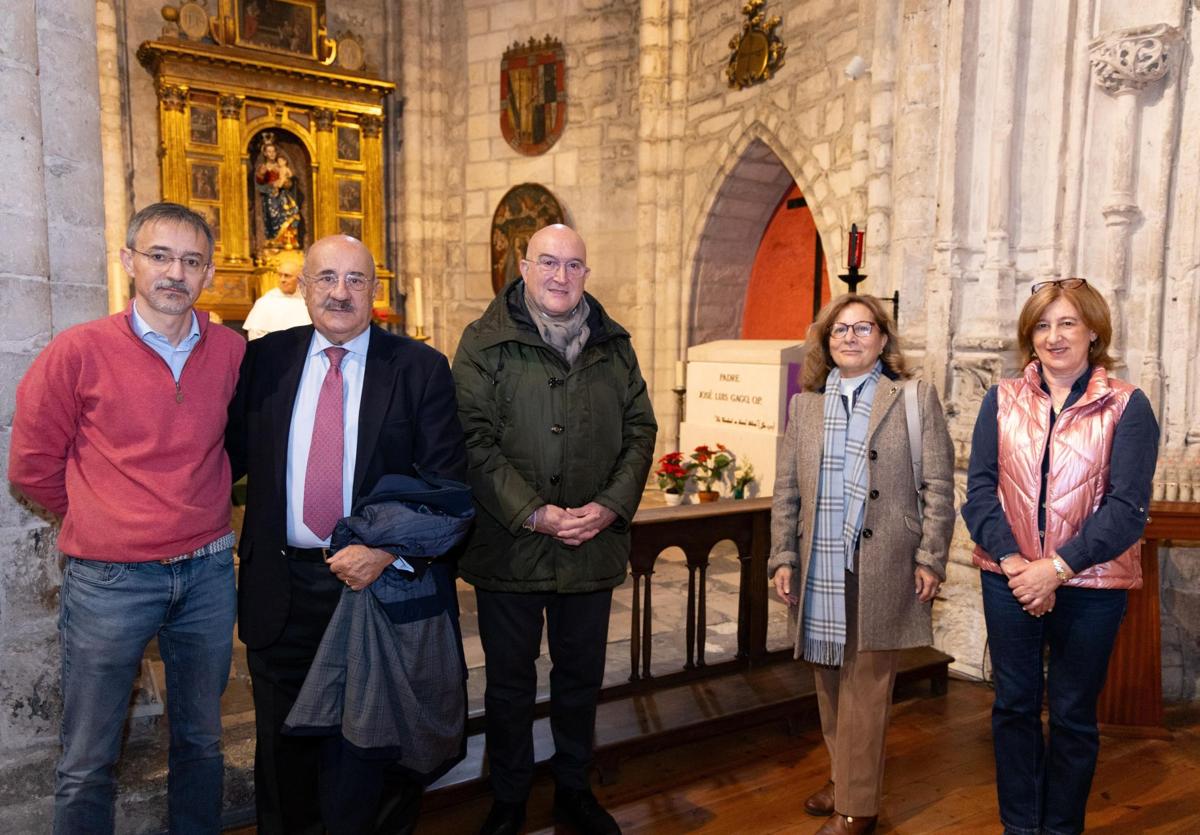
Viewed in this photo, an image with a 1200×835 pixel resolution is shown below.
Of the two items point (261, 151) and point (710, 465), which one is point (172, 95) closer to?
point (261, 151)

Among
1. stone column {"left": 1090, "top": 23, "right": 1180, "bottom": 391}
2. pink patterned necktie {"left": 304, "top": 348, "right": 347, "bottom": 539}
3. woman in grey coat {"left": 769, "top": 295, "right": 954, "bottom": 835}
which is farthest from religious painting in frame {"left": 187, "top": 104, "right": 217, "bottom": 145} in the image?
woman in grey coat {"left": 769, "top": 295, "right": 954, "bottom": 835}

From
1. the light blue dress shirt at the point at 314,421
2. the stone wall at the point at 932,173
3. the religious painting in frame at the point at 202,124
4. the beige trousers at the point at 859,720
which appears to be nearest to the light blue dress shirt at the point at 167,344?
the light blue dress shirt at the point at 314,421

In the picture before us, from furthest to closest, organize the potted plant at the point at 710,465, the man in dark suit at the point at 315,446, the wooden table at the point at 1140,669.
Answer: the potted plant at the point at 710,465, the wooden table at the point at 1140,669, the man in dark suit at the point at 315,446

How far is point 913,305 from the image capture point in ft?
14.7

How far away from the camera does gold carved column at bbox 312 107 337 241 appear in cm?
898

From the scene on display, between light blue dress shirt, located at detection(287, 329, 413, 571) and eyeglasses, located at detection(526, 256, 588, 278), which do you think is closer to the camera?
light blue dress shirt, located at detection(287, 329, 413, 571)

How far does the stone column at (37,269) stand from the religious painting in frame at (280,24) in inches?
271

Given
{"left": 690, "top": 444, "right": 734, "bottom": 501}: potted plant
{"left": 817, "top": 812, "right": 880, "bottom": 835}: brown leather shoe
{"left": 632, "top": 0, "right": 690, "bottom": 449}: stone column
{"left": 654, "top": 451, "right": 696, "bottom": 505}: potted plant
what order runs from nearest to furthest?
{"left": 817, "top": 812, "right": 880, "bottom": 835}: brown leather shoe < {"left": 690, "top": 444, "right": 734, "bottom": 501}: potted plant < {"left": 654, "top": 451, "right": 696, "bottom": 505}: potted plant < {"left": 632, "top": 0, "right": 690, "bottom": 449}: stone column

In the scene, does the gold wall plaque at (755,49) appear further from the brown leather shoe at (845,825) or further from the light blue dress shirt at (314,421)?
the brown leather shoe at (845,825)

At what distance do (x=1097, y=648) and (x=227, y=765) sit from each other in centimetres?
250

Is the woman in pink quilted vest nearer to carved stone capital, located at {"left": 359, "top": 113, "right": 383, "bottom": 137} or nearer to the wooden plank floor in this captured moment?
the wooden plank floor

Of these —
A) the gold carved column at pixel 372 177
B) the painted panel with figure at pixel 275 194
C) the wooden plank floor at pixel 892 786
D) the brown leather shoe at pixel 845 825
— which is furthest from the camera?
the gold carved column at pixel 372 177

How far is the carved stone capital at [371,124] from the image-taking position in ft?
30.1

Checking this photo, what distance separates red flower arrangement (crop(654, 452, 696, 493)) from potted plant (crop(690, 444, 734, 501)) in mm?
68
